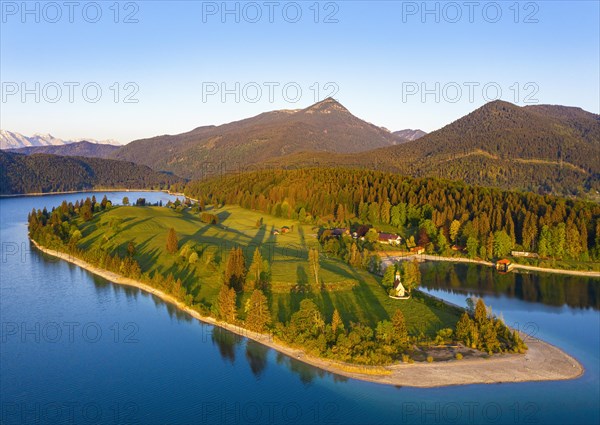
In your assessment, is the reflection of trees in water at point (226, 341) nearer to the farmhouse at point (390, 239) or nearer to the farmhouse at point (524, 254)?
the farmhouse at point (390, 239)

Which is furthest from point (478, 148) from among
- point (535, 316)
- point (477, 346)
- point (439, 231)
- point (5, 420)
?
point (5, 420)

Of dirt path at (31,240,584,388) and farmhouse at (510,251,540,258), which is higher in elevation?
farmhouse at (510,251,540,258)

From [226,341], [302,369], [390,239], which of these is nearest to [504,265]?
[390,239]

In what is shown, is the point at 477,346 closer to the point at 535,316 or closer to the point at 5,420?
the point at 535,316

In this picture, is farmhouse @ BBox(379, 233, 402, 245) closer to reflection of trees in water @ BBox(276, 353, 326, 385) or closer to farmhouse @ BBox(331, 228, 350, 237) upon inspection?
farmhouse @ BBox(331, 228, 350, 237)

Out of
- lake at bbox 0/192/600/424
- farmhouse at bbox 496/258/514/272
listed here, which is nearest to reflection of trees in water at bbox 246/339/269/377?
lake at bbox 0/192/600/424

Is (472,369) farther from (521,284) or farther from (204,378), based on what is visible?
(521,284)

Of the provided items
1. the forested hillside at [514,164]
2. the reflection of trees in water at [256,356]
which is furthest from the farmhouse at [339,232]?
the forested hillside at [514,164]
